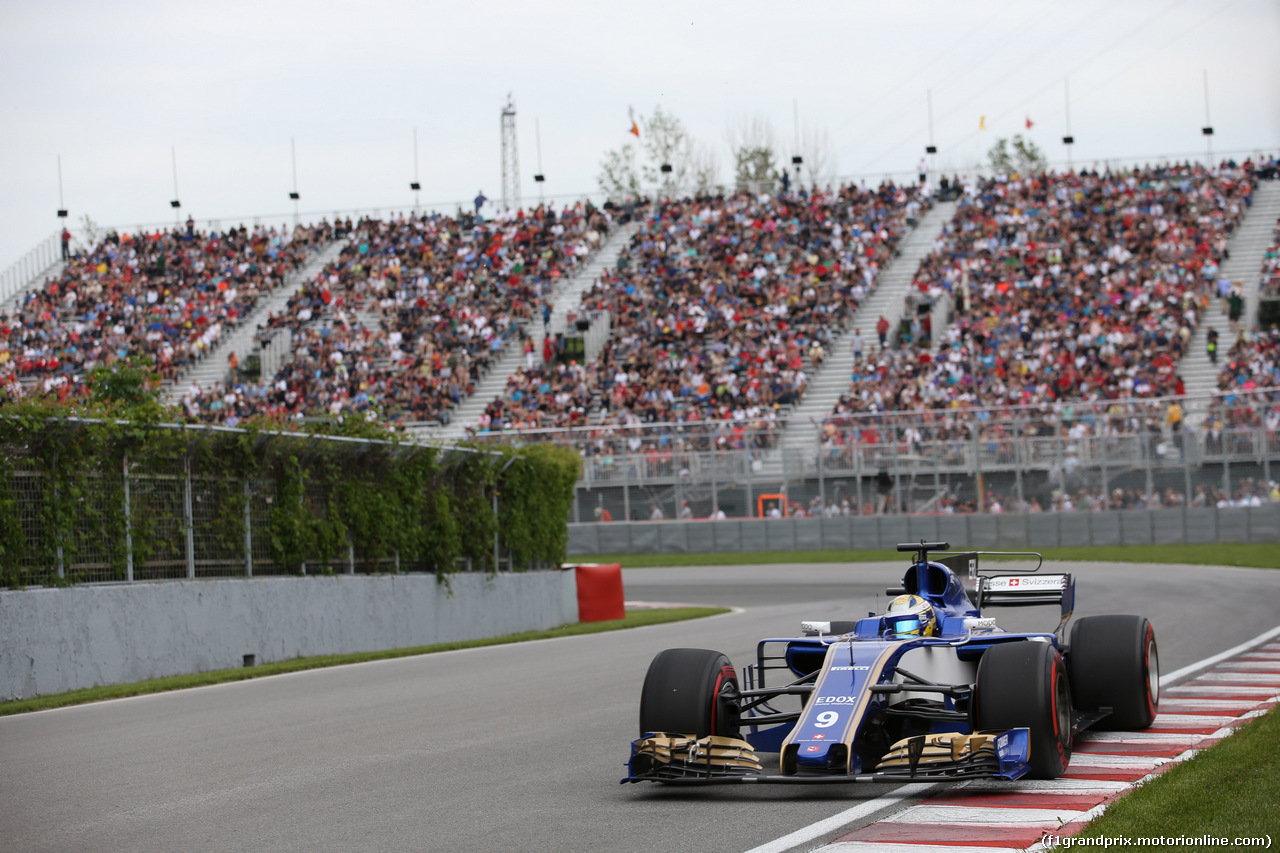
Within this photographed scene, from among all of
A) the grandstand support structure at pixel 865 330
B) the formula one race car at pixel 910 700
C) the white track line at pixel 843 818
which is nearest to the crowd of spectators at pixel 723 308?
the grandstand support structure at pixel 865 330

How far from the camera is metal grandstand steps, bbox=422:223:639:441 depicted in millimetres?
41469

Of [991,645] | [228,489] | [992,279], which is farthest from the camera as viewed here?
[992,279]

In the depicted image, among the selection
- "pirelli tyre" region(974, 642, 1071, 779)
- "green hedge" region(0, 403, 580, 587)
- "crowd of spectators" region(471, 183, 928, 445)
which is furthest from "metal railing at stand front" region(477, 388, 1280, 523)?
"pirelli tyre" region(974, 642, 1071, 779)

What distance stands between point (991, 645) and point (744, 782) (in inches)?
69.9

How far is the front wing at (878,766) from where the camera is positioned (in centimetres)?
714

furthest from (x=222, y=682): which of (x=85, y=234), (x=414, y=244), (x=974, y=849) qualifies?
(x=85, y=234)

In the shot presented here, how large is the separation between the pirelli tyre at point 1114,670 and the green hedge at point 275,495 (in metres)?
10.1

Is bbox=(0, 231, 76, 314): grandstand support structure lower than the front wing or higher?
→ higher

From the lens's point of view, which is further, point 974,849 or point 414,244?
point 414,244

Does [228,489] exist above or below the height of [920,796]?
above

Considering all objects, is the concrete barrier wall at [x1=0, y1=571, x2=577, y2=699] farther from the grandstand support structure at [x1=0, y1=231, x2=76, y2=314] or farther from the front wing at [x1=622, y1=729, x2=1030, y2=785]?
the grandstand support structure at [x1=0, y1=231, x2=76, y2=314]

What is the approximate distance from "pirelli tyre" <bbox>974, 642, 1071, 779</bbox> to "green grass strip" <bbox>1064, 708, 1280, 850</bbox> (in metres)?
0.53

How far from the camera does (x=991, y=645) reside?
324 inches

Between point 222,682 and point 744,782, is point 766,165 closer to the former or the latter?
point 222,682
